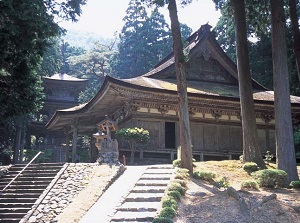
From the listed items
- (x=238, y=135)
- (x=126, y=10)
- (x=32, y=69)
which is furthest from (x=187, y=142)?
(x=126, y=10)

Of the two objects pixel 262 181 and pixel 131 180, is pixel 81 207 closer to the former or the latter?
pixel 131 180

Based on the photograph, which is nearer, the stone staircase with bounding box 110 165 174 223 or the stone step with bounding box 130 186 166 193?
the stone staircase with bounding box 110 165 174 223

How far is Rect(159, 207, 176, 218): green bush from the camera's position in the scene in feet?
26.3

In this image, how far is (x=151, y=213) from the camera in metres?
8.45

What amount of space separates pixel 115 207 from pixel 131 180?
2.46 m

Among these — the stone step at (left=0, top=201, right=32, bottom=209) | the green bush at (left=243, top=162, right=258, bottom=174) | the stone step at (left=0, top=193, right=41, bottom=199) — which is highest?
the green bush at (left=243, top=162, right=258, bottom=174)

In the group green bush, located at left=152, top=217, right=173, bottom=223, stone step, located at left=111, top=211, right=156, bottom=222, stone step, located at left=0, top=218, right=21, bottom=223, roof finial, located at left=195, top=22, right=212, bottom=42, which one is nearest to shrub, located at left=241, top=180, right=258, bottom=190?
stone step, located at left=111, top=211, right=156, bottom=222

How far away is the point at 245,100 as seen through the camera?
13.5 meters

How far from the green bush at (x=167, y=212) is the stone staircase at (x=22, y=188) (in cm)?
553

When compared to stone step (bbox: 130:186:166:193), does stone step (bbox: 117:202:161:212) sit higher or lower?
lower

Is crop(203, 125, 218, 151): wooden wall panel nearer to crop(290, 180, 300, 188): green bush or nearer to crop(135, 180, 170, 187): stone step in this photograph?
crop(290, 180, 300, 188): green bush

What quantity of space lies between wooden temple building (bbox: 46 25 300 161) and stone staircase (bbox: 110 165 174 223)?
6.39m

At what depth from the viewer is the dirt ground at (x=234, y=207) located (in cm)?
809

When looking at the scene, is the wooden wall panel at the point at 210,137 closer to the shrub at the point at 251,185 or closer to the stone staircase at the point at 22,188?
the stone staircase at the point at 22,188
